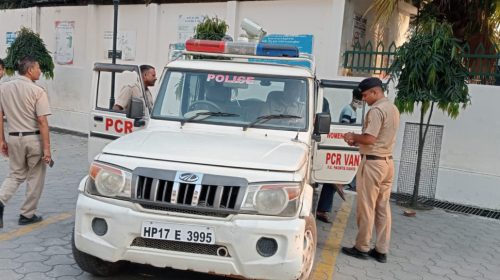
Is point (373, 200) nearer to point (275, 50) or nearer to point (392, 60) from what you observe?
point (275, 50)

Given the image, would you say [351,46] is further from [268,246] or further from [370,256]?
[268,246]

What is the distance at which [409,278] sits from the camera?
4.55 m

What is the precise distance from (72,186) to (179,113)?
3398mm

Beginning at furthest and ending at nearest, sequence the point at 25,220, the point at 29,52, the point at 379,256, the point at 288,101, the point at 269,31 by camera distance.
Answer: the point at 29,52 < the point at 269,31 < the point at 25,220 < the point at 379,256 < the point at 288,101

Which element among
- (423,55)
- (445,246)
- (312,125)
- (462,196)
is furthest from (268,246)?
(462,196)

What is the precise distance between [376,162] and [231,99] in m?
1.57

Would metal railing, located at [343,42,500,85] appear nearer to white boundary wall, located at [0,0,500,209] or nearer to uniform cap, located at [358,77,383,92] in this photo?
white boundary wall, located at [0,0,500,209]

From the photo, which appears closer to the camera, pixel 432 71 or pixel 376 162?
pixel 376 162

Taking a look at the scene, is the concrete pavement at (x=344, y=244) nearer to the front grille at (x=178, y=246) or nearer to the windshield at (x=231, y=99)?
the front grille at (x=178, y=246)

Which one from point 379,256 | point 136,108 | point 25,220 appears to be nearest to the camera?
point 136,108

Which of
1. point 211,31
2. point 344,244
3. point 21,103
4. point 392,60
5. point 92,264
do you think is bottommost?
point 344,244

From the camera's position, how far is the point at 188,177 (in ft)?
10.7

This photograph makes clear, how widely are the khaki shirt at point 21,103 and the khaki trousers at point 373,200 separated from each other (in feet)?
10.9

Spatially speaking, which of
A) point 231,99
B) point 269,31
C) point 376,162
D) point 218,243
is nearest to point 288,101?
point 231,99
